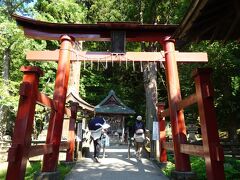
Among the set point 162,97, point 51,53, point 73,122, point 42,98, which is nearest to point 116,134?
point 162,97

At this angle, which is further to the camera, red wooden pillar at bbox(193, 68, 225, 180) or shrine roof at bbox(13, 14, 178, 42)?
shrine roof at bbox(13, 14, 178, 42)

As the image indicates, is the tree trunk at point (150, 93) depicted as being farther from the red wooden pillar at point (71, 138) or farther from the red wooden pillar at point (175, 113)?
the red wooden pillar at point (175, 113)

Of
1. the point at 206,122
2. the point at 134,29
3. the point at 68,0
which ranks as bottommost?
the point at 206,122

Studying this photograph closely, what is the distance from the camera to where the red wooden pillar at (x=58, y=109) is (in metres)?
6.30

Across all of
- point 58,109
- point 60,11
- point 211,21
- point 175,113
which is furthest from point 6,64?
point 211,21

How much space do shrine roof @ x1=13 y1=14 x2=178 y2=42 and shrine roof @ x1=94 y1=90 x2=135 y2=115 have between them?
40.9 ft

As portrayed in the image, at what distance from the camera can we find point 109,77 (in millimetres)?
29469

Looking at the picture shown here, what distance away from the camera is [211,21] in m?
4.69

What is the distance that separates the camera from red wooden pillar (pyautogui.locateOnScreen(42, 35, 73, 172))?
6297 mm

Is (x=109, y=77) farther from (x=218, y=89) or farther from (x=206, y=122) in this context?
(x=206, y=122)

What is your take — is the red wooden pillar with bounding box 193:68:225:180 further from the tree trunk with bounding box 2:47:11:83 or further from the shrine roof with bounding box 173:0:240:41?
the tree trunk with bounding box 2:47:11:83

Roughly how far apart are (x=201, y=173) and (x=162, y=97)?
19.7 m

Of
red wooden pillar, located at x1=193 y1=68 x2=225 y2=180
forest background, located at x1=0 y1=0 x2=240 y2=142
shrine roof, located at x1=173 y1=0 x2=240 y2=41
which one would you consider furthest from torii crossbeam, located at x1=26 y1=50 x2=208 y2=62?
forest background, located at x1=0 y1=0 x2=240 y2=142

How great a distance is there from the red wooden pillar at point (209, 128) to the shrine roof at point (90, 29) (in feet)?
12.1
